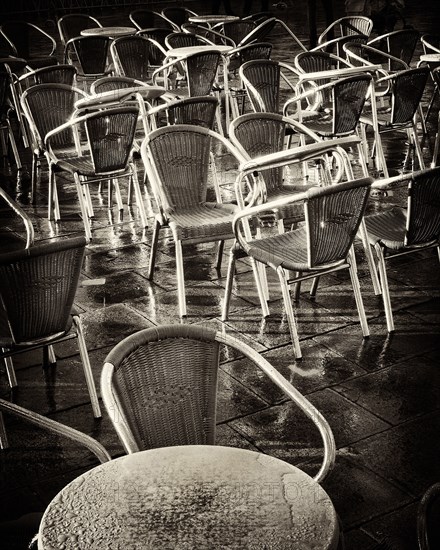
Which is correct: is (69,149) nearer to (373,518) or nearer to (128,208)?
(128,208)

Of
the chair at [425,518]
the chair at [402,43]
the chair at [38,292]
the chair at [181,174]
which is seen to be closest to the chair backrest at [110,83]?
the chair at [181,174]

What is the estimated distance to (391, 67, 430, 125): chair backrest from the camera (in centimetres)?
683

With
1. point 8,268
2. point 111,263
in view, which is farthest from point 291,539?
point 111,263

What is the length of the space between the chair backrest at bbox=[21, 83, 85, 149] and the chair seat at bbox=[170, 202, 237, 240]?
1.88 m

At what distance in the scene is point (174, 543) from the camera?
6.58ft

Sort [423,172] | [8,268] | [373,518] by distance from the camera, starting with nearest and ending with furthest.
→ [373,518], [8,268], [423,172]

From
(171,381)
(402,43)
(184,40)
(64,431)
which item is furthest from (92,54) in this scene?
(64,431)

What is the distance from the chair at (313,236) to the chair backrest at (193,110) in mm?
1492

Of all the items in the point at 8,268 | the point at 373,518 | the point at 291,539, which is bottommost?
the point at 373,518

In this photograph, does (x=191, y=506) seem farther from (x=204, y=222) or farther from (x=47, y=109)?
(x=47, y=109)

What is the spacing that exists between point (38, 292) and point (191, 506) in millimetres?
1561

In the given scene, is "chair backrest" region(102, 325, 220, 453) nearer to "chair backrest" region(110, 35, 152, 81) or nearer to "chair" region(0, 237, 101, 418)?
"chair" region(0, 237, 101, 418)

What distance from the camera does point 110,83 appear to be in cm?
715

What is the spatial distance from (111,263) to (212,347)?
2.96 meters
